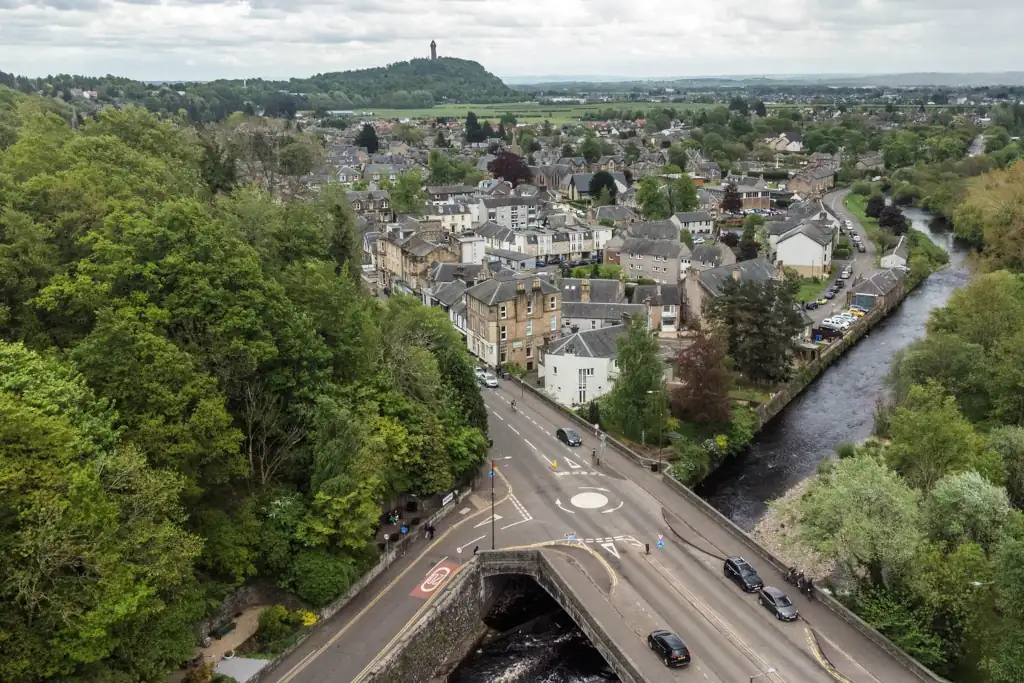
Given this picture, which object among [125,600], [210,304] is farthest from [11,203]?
[125,600]

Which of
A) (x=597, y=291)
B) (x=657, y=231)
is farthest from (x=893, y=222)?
(x=597, y=291)

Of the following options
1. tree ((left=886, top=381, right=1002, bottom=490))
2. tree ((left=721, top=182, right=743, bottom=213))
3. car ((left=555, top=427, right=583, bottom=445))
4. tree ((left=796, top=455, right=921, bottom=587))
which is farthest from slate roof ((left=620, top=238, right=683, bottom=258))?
tree ((left=796, top=455, right=921, bottom=587))

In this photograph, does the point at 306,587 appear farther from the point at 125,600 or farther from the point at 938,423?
the point at 938,423

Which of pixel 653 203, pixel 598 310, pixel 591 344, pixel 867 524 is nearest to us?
pixel 867 524

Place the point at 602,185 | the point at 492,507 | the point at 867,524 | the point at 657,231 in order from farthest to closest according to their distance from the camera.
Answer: the point at 602,185 → the point at 657,231 → the point at 492,507 → the point at 867,524

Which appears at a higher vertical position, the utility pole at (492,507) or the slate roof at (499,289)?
the slate roof at (499,289)

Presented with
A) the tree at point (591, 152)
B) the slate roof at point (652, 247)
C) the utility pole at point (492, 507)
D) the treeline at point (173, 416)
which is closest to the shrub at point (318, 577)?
the treeline at point (173, 416)

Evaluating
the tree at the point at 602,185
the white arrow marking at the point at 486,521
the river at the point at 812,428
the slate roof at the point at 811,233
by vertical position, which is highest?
the tree at the point at 602,185

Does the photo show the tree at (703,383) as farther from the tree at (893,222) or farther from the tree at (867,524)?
the tree at (893,222)

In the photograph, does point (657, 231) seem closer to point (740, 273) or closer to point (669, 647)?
point (740, 273)
